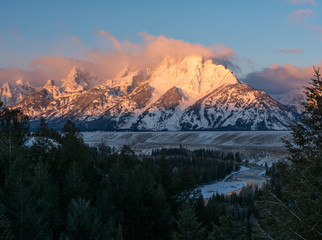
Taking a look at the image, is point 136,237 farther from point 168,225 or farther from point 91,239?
point 91,239

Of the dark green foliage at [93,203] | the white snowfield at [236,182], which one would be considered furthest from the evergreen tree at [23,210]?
the white snowfield at [236,182]

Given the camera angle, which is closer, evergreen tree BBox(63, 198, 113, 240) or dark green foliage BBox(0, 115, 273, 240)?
evergreen tree BBox(63, 198, 113, 240)

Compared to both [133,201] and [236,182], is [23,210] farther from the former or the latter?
[236,182]

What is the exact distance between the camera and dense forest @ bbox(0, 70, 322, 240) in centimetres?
1023

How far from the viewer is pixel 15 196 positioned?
22.6 metres

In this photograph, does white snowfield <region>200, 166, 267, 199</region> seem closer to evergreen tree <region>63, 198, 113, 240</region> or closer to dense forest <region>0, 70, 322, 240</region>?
dense forest <region>0, 70, 322, 240</region>

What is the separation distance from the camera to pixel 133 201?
114ft

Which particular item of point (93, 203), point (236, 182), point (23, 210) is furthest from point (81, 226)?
point (236, 182)

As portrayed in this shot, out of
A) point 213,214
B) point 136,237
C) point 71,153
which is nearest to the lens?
point 136,237

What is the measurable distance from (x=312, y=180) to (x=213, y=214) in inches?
1450

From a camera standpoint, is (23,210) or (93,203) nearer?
(23,210)

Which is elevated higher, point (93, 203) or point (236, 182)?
point (93, 203)

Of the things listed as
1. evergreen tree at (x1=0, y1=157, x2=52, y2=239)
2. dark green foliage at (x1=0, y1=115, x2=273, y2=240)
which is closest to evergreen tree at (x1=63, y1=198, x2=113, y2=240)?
dark green foliage at (x1=0, y1=115, x2=273, y2=240)

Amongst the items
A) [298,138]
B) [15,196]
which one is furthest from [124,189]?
[298,138]
